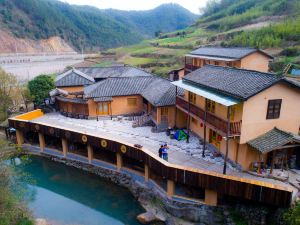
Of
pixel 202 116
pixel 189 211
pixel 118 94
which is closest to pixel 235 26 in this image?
pixel 118 94

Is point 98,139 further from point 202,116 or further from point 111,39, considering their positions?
point 111,39

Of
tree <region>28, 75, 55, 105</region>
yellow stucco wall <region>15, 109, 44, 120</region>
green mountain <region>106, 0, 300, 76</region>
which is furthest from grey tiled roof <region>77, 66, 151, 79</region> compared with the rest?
green mountain <region>106, 0, 300, 76</region>

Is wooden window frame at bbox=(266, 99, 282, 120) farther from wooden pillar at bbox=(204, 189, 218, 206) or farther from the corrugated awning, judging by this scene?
wooden pillar at bbox=(204, 189, 218, 206)

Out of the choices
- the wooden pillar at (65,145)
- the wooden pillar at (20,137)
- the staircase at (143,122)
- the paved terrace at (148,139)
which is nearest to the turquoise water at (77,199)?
the wooden pillar at (65,145)

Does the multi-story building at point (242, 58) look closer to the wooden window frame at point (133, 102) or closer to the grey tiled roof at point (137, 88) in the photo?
the grey tiled roof at point (137, 88)

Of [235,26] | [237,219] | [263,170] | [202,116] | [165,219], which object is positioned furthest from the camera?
[235,26]

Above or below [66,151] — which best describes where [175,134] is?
above

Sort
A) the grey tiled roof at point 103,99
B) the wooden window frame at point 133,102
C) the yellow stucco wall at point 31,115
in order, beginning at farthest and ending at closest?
the wooden window frame at point 133,102 < the yellow stucco wall at point 31,115 < the grey tiled roof at point 103,99
